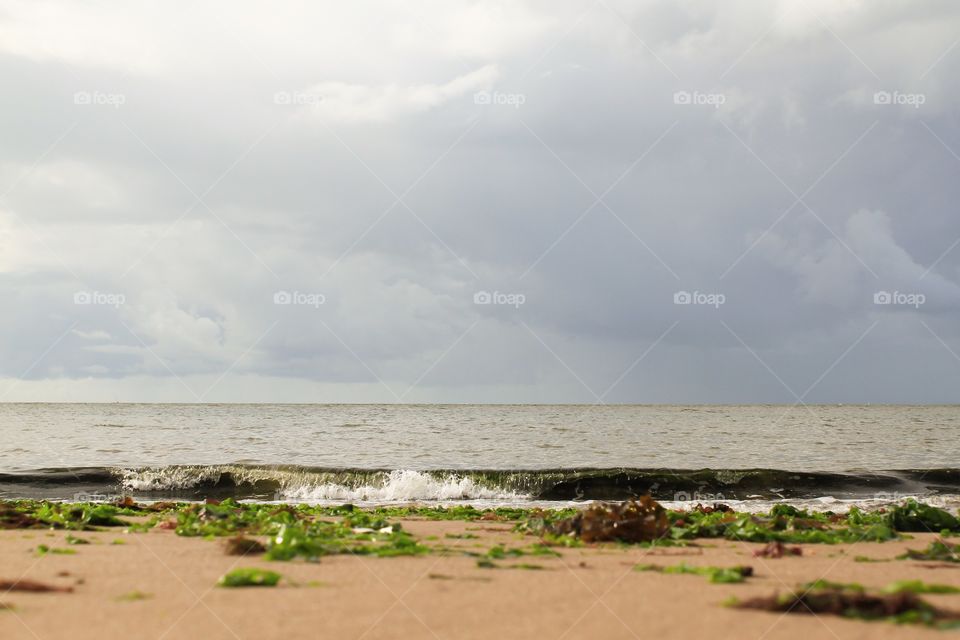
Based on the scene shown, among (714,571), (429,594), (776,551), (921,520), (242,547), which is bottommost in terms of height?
(921,520)

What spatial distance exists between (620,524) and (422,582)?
3189mm

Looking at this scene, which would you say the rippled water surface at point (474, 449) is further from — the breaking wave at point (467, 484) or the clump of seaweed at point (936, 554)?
the clump of seaweed at point (936, 554)

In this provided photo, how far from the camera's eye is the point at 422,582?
614 centimetres

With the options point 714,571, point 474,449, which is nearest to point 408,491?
point 474,449

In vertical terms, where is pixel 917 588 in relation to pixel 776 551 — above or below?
above

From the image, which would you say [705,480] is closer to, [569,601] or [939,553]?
[939,553]

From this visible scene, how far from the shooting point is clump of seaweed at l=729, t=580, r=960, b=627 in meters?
4.62

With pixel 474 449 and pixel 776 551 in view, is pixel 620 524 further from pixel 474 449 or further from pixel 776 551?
pixel 474 449

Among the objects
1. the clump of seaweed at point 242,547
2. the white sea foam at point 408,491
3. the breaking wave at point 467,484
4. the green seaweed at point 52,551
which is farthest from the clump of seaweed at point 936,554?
the white sea foam at point 408,491

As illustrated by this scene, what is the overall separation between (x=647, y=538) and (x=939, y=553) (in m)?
2.89

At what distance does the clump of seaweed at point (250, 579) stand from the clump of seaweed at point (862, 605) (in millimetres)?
3297

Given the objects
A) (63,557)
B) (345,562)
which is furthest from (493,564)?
(63,557)

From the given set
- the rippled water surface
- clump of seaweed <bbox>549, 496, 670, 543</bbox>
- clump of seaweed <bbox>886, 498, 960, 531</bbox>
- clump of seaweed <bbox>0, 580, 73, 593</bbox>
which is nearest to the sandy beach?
clump of seaweed <bbox>0, 580, 73, 593</bbox>

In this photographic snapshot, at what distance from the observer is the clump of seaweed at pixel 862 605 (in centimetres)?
462
